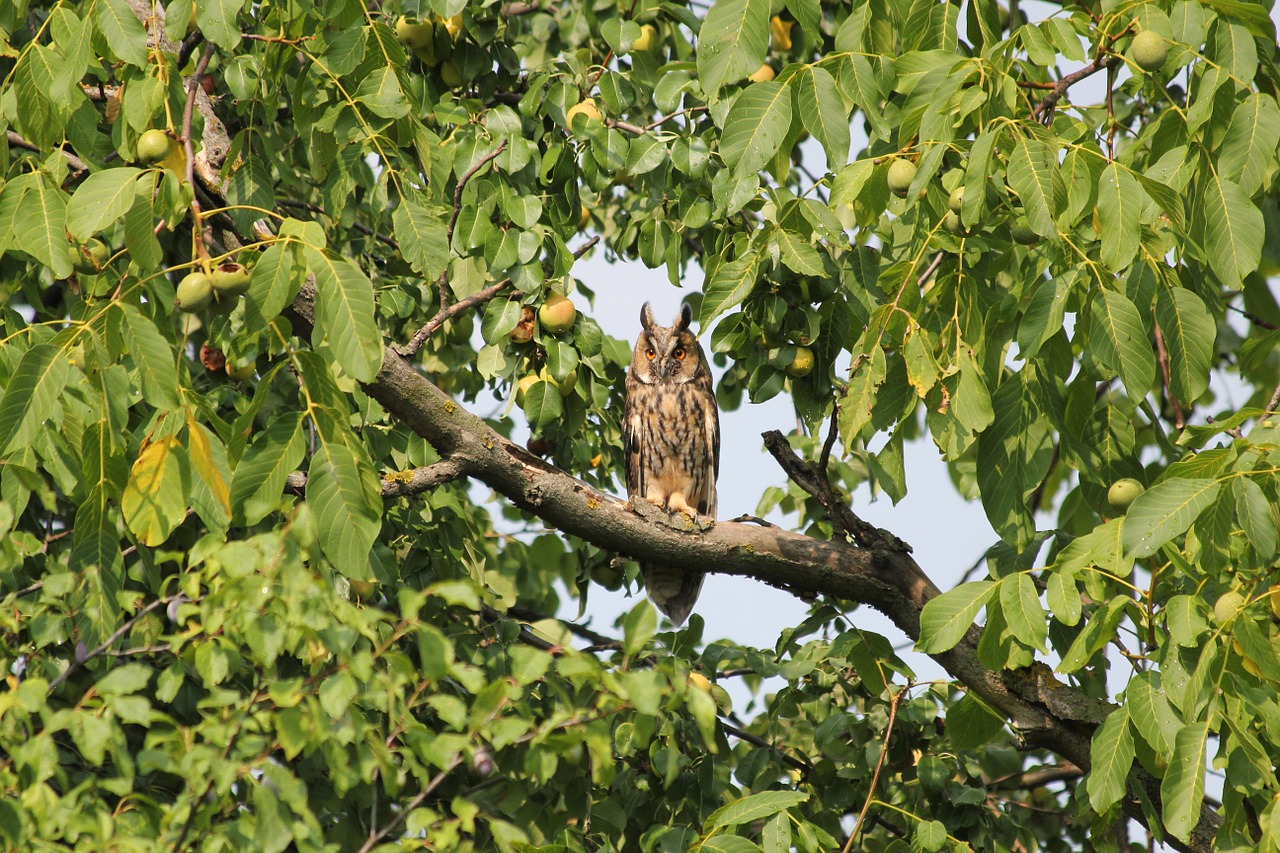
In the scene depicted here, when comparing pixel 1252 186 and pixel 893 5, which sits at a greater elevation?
pixel 893 5

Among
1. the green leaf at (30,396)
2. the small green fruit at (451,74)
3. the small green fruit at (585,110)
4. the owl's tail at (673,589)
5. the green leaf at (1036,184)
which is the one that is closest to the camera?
the green leaf at (30,396)

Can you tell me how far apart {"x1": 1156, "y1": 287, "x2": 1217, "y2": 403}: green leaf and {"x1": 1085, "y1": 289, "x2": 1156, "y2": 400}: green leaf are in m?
0.17

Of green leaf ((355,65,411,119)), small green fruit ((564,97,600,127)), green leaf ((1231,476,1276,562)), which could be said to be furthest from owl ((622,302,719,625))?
green leaf ((1231,476,1276,562))

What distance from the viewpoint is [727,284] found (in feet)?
8.36

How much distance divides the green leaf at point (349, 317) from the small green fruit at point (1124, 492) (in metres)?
1.58

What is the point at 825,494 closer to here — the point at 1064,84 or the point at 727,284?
the point at 727,284

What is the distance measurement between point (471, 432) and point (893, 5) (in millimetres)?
1257

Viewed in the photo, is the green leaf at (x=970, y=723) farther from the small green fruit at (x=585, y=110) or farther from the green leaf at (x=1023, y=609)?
the small green fruit at (x=585, y=110)

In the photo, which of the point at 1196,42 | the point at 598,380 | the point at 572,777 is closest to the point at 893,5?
the point at 1196,42

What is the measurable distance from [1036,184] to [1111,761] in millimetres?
1011

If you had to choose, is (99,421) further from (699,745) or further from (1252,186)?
(1252,186)

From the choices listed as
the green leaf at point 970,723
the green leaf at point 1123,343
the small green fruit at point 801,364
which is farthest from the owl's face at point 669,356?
the green leaf at point 1123,343

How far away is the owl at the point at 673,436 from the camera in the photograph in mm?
5129

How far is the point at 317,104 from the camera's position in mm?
3068
